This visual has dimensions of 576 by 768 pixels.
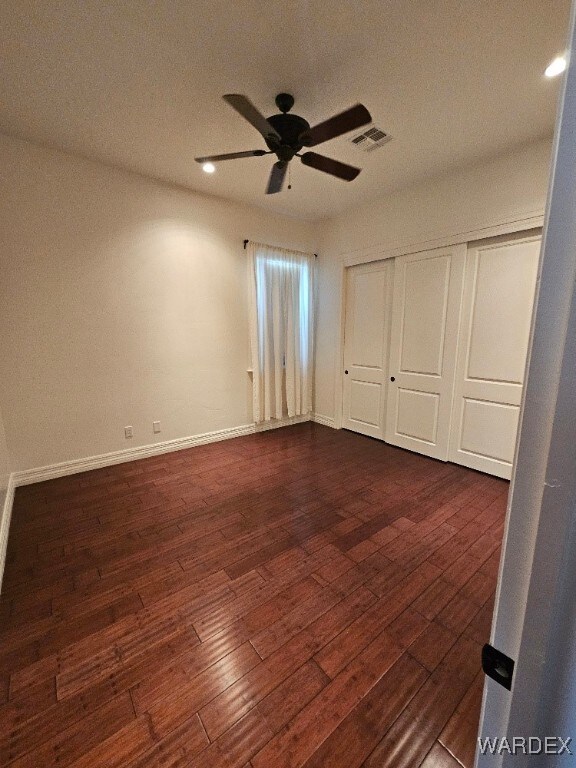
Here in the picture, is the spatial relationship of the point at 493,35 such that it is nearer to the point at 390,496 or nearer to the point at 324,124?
the point at 324,124

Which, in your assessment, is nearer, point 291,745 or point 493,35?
point 291,745

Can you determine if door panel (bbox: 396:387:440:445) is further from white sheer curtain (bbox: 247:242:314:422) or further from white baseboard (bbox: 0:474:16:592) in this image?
white baseboard (bbox: 0:474:16:592)

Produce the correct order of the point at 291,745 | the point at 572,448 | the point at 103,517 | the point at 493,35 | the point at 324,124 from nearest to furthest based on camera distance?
the point at 572,448 < the point at 291,745 < the point at 493,35 < the point at 324,124 < the point at 103,517

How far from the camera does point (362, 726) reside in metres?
1.09

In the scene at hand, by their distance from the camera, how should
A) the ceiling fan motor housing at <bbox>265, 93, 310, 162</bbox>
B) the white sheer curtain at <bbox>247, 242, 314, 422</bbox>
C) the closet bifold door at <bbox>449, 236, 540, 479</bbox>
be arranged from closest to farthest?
the ceiling fan motor housing at <bbox>265, 93, 310, 162</bbox>, the closet bifold door at <bbox>449, 236, 540, 479</bbox>, the white sheer curtain at <bbox>247, 242, 314, 422</bbox>

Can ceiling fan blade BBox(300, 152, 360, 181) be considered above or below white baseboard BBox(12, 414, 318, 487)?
above

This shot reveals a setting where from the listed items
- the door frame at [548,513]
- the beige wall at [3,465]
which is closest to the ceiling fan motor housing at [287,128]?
the door frame at [548,513]

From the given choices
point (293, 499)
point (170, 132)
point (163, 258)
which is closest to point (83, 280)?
point (163, 258)

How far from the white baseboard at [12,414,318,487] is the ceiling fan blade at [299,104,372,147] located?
3050 mm

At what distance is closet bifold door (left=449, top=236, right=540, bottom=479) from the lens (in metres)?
2.68

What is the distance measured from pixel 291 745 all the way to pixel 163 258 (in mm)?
3613

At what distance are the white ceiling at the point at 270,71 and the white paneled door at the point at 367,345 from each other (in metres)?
1.27

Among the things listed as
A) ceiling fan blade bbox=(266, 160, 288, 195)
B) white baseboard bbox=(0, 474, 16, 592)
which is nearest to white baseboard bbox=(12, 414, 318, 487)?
white baseboard bbox=(0, 474, 16, 592)

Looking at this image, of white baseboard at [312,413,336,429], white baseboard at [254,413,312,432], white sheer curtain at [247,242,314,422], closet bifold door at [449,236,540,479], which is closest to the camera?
closet bifold door at [449,236,540,479]
